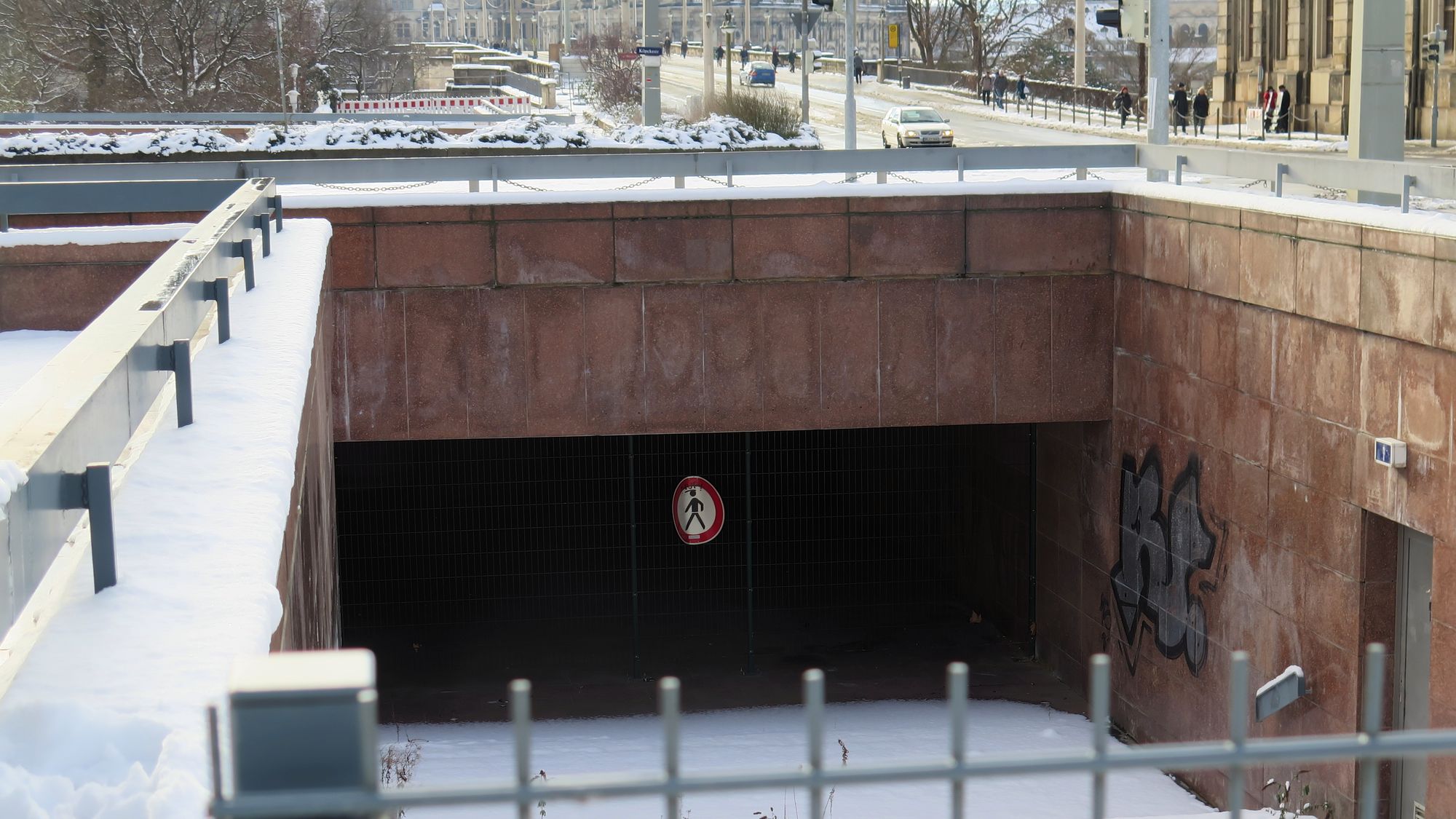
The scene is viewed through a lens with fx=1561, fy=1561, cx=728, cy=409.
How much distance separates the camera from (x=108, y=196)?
13.2m

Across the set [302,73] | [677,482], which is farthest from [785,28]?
→ [677,482]

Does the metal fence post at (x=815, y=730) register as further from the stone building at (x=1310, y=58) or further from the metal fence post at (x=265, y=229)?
the stone building at (x=1310, y=58)

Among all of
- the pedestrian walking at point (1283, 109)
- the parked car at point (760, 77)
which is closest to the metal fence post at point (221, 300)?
the pedestrian walking at point (1283, 109)

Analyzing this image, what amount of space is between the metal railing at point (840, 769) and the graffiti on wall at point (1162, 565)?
11.8 m

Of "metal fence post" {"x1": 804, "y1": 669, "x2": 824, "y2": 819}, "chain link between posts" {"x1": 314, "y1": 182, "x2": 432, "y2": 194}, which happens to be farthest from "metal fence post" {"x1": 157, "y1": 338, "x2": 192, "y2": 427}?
"chain link between posts" {"x1": 314, "y1": 182, "x2": 432, "y2": 194}

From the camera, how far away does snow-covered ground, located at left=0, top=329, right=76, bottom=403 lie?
945 centimetres

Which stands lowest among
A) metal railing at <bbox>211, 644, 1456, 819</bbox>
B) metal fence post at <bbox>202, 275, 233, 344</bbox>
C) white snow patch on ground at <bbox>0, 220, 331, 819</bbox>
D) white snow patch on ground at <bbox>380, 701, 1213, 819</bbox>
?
white snow patch on ground at <bbox>380, 701, 1213, 819</bbox>

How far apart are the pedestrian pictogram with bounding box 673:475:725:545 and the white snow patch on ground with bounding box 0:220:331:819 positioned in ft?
37.7

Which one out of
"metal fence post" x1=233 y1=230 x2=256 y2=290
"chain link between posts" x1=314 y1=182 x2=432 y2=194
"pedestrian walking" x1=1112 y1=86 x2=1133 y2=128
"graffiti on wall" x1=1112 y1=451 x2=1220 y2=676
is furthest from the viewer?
"pedestrian walking" x1=1112 y1=86 x2=1133 y2=128

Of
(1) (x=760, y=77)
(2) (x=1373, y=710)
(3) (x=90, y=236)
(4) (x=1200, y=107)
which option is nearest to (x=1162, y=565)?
(3) (x=90, y=236)

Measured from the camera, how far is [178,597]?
409cm

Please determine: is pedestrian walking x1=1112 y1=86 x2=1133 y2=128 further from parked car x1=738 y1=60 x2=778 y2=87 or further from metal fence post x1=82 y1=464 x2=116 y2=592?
metal fence post x1=82 y1=464 x2=116 y2=592

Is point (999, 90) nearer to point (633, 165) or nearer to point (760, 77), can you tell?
point (760, 77)

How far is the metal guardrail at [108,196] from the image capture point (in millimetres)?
13156
